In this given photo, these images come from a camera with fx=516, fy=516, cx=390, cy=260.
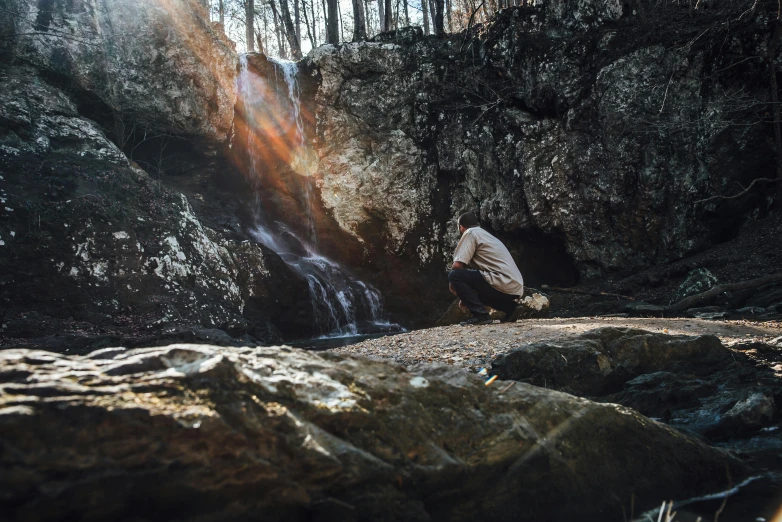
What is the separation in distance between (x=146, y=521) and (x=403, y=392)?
43.6 inches

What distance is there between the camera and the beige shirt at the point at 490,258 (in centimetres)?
752

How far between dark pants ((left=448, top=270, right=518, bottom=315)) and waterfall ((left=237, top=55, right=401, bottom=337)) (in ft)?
18.1

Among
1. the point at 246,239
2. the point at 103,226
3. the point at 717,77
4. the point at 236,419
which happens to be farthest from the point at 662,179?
the point at 236,419

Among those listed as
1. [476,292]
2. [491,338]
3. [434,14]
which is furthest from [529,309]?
[434,14]

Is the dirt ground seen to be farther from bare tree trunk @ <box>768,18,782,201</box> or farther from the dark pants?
bare tree trunk @ <box>768,18,782,201</box>

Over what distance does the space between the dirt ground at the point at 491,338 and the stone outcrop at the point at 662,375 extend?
1.51ft

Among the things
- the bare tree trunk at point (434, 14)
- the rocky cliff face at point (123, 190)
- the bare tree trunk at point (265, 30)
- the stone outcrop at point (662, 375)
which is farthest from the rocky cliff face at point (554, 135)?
the bare tree trunk at point (265, 30)

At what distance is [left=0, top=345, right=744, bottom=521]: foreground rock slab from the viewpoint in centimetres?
170

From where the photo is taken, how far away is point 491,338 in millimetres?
6152

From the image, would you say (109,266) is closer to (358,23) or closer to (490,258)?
(490,258)

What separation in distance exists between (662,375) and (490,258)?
339cm

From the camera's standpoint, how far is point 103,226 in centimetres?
952

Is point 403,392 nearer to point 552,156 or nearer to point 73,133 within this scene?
point 73,133

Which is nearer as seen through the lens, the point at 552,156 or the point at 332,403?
the point at 332,403
